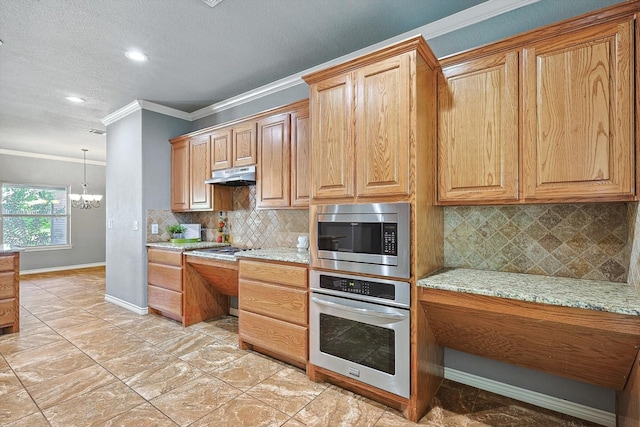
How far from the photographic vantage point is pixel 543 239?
204 cm

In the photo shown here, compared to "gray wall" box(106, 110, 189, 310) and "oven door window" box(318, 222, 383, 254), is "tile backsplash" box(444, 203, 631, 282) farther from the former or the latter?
"gray wall" box(106, 110, 189, 310)

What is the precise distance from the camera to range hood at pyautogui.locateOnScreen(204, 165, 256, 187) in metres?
3.30

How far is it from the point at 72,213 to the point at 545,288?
8.88 metres

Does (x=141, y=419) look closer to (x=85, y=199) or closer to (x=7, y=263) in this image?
(x=7, y=263)

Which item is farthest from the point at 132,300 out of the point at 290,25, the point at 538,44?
the point at 538,44

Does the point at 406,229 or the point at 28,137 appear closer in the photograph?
the point at 406,229

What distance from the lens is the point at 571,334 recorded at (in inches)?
62.9

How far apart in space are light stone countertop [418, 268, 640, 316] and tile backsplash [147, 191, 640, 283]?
0.28 ft

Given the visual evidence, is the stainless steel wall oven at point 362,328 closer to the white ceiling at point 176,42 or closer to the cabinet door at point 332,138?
the cabinet door at point 332,138

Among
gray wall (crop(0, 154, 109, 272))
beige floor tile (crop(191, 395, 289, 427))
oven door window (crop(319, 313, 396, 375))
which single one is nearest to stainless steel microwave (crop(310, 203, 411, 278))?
oven door window (crop(319, 313, 396, 375))

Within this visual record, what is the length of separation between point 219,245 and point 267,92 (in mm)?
1899

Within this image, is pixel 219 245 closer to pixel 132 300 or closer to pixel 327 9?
pixel 132 300

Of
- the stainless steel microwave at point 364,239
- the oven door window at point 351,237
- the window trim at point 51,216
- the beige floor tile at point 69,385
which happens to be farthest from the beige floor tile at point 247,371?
the window trim at point 51,216

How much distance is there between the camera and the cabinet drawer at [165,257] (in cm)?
362
